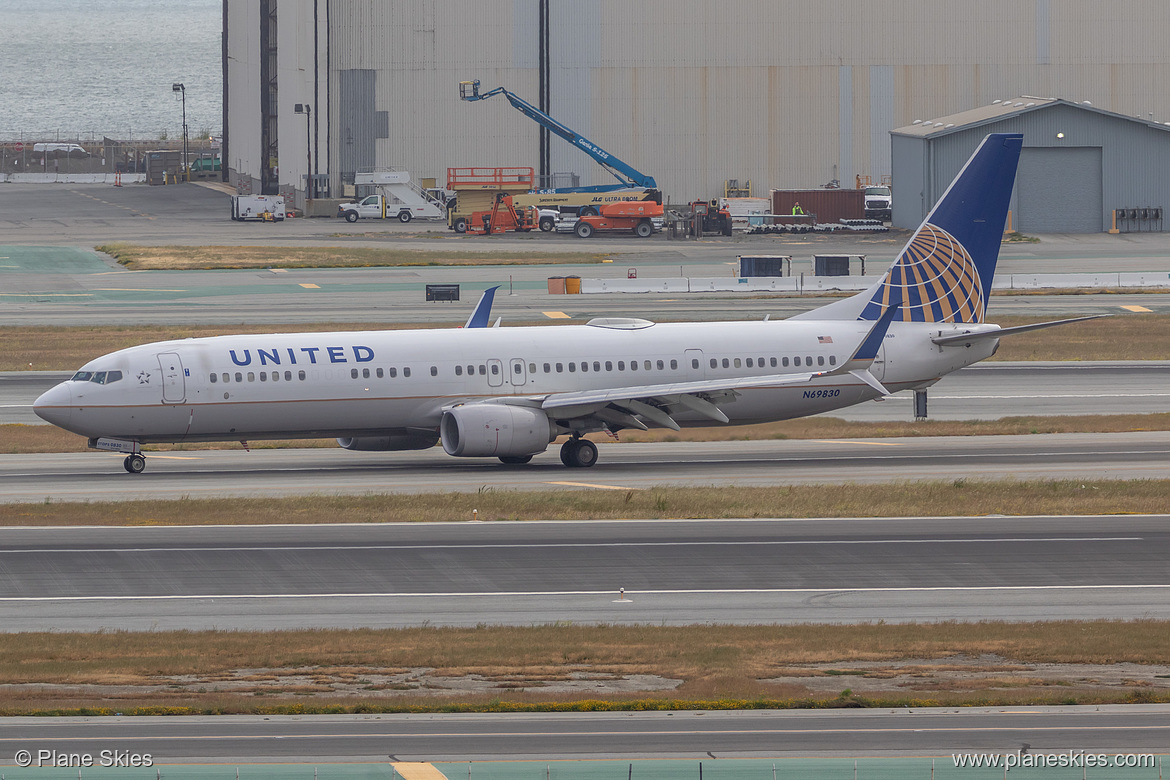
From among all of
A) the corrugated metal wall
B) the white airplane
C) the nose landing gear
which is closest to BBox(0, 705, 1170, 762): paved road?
the white airplane

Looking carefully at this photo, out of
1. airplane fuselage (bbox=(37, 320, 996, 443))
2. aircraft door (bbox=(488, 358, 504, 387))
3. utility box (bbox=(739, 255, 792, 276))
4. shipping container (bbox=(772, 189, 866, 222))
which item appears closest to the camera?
airplane fuselage (bbox=(37, 320, 996, 443))

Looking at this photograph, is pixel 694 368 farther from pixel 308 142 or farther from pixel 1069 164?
pixel 308 142

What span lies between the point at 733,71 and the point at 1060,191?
Answer: 32.6 meters

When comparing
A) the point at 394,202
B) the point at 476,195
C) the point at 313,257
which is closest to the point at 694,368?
the point at 313,257

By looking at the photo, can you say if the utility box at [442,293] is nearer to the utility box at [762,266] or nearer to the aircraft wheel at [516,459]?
the utility box at [762,266]

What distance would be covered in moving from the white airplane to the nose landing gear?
46 mm

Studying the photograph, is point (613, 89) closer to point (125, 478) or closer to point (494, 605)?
point (125, 478)

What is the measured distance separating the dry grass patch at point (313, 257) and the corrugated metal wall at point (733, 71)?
28704 millimetres

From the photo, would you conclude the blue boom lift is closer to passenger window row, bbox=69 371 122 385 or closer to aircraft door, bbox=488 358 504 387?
aircraft door, bbox=488 358 504 387

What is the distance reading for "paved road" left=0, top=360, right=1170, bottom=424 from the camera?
53125mm

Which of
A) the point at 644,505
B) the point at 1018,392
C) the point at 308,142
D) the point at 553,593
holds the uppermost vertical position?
the point at 308,142

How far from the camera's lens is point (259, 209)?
139 m

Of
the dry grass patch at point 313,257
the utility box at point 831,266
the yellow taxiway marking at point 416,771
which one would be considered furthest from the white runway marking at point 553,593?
the dry grass patch at point 313,257

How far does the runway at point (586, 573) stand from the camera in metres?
26.9
